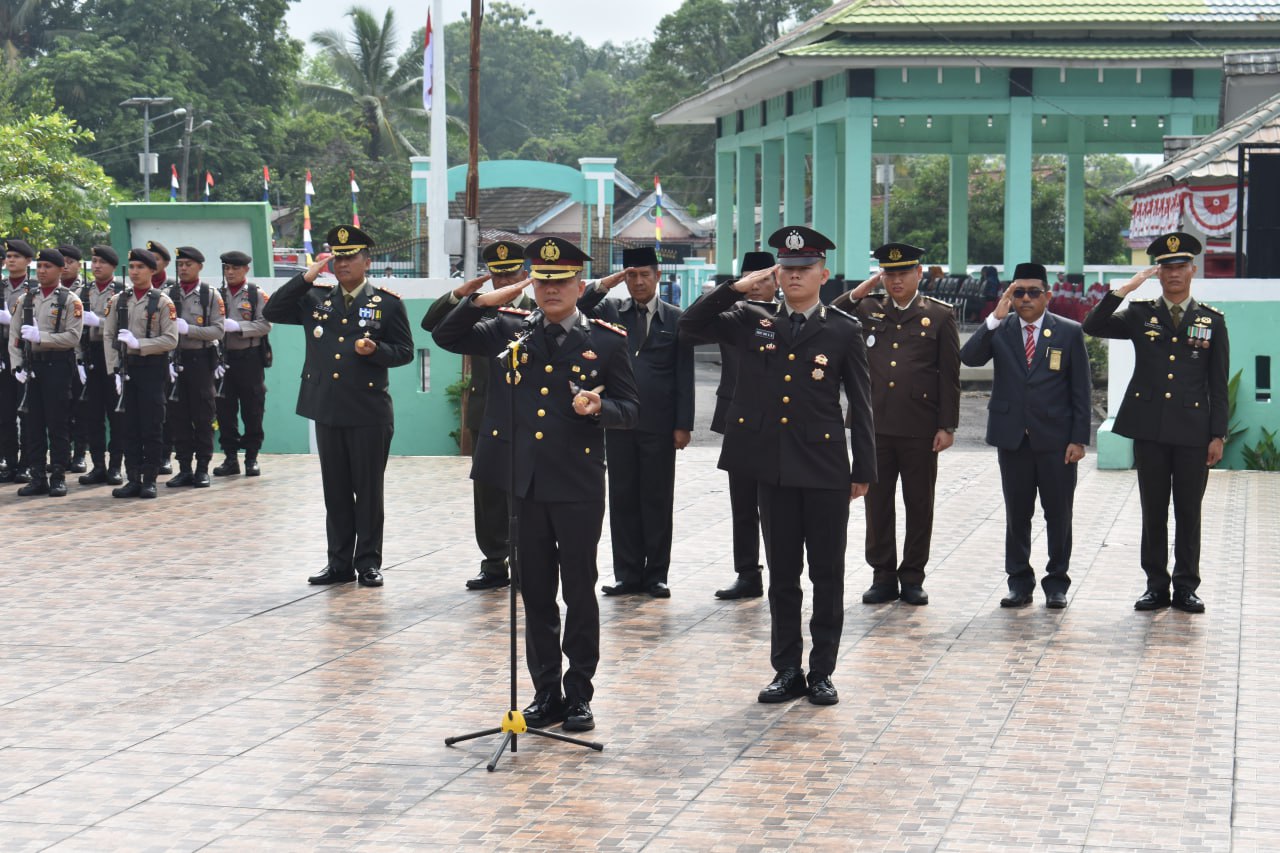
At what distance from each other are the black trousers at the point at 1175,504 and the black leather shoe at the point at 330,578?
461cm

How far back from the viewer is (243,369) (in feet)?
49.6

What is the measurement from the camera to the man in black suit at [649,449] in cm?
1010

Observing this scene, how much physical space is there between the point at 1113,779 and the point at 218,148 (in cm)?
6342

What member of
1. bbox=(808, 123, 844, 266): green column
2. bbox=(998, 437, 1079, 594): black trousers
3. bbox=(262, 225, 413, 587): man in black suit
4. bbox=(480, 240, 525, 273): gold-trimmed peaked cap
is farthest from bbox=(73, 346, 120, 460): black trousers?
bbox=(808, 123, 844, 266): green column

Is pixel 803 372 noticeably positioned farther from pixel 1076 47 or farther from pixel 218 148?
pixel 218 148

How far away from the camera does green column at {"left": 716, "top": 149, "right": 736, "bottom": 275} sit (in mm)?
39469

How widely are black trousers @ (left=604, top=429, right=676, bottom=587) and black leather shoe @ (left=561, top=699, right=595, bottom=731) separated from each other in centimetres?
297

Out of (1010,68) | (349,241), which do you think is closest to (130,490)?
(349,241)

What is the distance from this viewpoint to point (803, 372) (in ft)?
25.2

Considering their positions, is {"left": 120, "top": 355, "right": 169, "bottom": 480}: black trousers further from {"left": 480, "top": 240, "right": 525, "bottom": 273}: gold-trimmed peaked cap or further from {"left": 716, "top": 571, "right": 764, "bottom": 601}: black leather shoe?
{"left": 480, "top": 240, "right": 525, "bottom": 273}: gold-trimmed peaked cap

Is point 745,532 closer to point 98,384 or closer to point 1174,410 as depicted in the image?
point 1174,410

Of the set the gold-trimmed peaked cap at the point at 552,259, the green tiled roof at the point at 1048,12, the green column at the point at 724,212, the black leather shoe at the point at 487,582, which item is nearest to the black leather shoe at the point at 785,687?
the gold-trimmed peaked cap at the point at 552,259

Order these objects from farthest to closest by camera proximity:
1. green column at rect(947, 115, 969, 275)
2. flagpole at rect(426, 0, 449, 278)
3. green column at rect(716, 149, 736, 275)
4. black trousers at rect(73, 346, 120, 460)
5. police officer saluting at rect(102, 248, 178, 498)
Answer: green column at rect(716, 149, 736, 275) → green column at rect(947, 115, 969, 275) → flagpole at rect(426, 0, 449, 278) → black trousers at rect(73, 346, 120, 460) → police officer saluting at rect(102, 248, 178, 498)

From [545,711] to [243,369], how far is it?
8.67 meters
